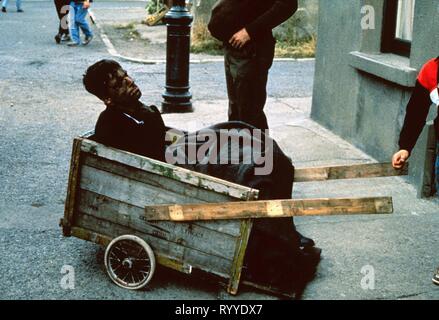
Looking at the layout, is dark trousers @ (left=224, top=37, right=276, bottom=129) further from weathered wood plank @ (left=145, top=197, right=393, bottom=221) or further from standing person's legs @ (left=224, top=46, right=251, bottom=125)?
weathered wood plank @ (left=145, top=197, right=393, bottom=221)

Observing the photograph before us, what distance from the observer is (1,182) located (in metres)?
6.51

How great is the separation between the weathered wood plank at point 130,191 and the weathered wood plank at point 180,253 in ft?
0.56

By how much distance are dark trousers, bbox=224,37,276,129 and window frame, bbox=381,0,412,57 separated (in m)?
1.88

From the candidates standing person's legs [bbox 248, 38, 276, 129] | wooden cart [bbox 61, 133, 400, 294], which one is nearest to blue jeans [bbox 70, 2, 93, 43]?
standing person's legs [bbox 248, 38, 276, 129]

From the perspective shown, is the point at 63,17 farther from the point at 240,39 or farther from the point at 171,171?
the point at 171,171

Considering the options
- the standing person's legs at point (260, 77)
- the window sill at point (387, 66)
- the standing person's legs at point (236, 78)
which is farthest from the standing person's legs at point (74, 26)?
the standing person's legs at point (260, 77)

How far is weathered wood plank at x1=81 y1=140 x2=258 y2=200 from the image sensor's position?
3.98 meters

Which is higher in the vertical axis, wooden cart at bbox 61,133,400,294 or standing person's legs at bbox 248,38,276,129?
standing person's legs at bbox 248,38,276,129

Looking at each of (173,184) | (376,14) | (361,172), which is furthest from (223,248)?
(376,14)

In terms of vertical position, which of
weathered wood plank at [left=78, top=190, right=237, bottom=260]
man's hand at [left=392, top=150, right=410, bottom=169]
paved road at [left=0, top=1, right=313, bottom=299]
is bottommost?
paved road at [left=0, top=1, right=313, bottom=299]

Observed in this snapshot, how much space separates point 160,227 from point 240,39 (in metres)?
1.97
